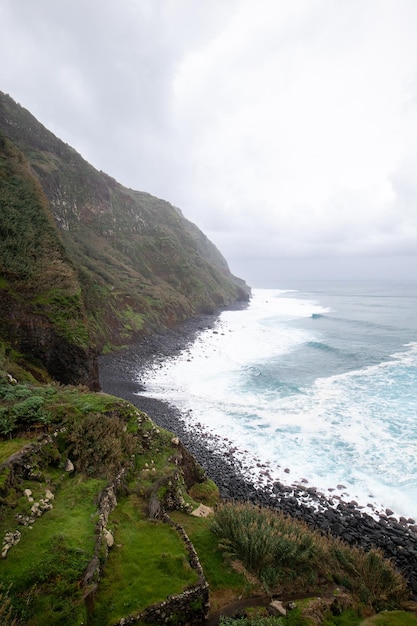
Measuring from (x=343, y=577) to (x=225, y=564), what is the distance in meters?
3.38

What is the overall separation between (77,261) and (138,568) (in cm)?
4454

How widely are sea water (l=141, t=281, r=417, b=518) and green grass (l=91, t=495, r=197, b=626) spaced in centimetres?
900

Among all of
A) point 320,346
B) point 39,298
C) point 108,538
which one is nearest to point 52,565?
point 108,538

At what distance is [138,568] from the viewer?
25.6ft

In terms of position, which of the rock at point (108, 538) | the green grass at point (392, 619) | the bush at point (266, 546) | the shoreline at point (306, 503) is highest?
the rock at point (108, 538)

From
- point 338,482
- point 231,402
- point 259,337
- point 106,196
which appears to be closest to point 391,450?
point 338,482

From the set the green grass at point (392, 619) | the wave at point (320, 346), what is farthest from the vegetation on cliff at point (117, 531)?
the wave at point (320, 346)

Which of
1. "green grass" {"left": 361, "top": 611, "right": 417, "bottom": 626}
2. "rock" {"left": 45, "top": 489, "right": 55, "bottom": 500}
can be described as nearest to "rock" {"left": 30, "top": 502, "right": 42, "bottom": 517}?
"rock" {"left": 45, "top": 489, "right": 55, "bottom": 500}

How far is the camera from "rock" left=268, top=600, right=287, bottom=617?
752 centimetres

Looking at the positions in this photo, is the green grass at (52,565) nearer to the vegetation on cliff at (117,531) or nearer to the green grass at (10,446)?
the vegetation on cliff at (117,531)

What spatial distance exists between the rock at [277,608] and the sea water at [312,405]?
9.08 metres

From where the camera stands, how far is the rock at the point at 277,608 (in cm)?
752

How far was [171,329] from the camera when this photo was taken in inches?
1956

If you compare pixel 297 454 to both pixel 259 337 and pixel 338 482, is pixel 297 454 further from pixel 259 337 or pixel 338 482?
pixel 259 337
